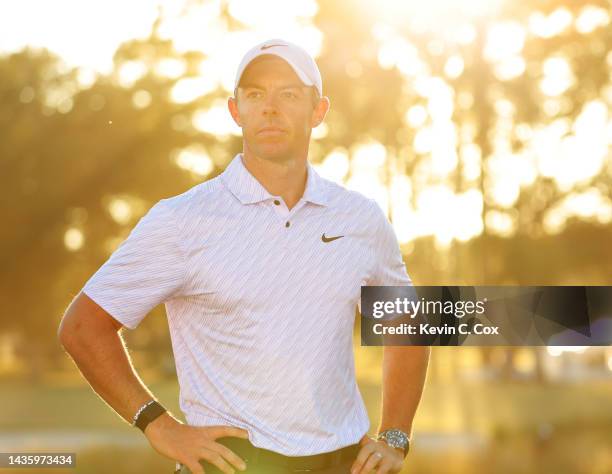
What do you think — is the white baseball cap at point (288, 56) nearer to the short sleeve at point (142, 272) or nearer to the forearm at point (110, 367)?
the short sleeve at point (142, 272)

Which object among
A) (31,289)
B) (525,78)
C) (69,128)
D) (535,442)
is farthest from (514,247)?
(31,289)

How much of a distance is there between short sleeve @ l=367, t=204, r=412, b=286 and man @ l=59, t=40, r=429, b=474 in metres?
0.06

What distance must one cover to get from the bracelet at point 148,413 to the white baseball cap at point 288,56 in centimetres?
118

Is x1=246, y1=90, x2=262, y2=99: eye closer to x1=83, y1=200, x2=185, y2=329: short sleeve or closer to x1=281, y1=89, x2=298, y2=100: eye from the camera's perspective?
x1=281, y1=89, x2=298, y2=100: eye

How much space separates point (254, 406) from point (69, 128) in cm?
3323

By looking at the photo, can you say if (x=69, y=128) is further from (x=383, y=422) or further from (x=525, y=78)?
(x=383, y=422)

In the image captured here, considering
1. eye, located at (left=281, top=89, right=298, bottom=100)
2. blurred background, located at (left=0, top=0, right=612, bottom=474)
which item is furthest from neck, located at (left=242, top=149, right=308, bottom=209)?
blurred background, located at (left=0, top=0, right=612, bottom=474)

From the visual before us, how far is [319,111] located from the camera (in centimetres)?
392

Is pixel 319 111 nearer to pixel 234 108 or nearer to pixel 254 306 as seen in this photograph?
pixel 234 108

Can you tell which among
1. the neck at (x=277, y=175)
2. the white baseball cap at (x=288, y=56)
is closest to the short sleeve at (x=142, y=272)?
the neck at (x=277, y=175)

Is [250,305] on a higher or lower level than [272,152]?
lower

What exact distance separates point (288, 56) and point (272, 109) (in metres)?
0.20

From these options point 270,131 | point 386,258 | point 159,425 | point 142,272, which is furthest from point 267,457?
point 270,131

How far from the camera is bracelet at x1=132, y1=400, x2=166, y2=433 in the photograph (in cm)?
357
